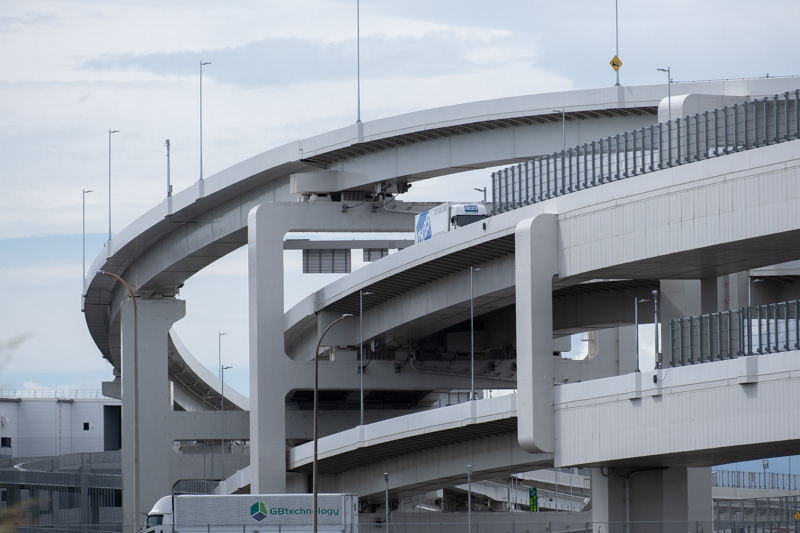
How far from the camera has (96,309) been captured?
91.4m

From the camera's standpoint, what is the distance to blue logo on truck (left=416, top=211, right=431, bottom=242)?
5754 centimetres

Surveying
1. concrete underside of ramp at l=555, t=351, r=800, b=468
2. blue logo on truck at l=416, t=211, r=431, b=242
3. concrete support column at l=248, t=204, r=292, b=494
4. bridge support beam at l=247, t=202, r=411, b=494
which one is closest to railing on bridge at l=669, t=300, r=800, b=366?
concrete underside of ramp at l=555, t=351, r=800, b=468

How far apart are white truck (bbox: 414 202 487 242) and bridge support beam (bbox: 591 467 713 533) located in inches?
436

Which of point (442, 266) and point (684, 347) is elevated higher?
point (442, 266)

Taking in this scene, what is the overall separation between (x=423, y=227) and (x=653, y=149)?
50.7 ft

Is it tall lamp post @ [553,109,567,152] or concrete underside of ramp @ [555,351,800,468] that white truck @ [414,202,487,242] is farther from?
concrete underside of ramp @ [555,351,800,468]

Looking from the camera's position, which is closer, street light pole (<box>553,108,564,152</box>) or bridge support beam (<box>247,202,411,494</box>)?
street light pole (<box>553,108,564,152</box>)

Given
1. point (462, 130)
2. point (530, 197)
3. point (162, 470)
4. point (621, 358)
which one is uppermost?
point (462, 130)

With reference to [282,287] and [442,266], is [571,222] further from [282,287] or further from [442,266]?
[282,287]

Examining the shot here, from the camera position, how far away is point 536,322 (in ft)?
154

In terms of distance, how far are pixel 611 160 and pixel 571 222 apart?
243cm

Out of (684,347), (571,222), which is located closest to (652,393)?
(684,347)

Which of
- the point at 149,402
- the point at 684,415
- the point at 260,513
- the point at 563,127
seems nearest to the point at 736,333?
the point at 684,415

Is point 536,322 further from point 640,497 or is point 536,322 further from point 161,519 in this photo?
point 161,519
